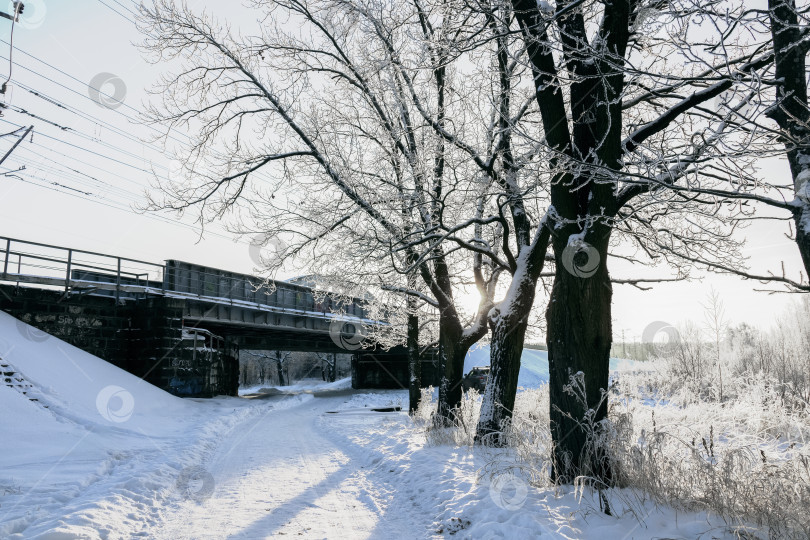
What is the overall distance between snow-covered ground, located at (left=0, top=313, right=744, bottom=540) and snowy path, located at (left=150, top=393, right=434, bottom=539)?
20 millimetres

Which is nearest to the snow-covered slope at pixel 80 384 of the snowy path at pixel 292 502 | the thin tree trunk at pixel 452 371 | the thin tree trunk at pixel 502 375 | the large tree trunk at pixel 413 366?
the snowy path at pixel 292 502

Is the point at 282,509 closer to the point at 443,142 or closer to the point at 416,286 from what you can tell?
the point at 443,142

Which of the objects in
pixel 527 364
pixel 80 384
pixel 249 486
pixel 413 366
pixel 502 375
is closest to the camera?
pixel 249 486

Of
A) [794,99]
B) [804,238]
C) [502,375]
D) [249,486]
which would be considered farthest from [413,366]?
[794,99]

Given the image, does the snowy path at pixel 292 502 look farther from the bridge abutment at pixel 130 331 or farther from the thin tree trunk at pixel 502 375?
the bridge abutment at pixel 130 331

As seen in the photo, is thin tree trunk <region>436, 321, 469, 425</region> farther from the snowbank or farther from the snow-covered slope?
the snowbank

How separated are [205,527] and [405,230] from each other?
21.9 feet

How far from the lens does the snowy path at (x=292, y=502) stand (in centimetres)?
469

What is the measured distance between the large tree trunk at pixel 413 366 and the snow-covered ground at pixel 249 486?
2362 mm

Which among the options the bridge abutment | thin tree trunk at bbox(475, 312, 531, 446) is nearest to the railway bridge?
the bridge abutment

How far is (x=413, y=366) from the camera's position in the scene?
585 inches

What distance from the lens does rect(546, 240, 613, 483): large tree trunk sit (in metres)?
4.98

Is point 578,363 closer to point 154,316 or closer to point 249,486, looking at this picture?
point 249,486

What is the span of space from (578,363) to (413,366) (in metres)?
10.1
